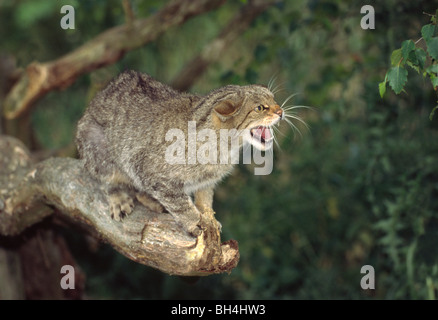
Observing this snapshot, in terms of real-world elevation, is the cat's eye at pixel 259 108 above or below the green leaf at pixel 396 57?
above

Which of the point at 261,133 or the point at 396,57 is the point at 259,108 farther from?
the point at 396,57

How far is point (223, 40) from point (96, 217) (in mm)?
2715

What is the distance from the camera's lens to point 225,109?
10.6 feet

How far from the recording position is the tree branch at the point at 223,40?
212 inches

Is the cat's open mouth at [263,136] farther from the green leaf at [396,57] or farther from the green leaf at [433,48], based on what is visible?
the green leaf at [433,48]

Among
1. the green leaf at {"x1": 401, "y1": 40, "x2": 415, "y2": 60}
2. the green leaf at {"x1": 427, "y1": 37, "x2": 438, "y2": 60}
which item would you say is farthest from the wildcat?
the green leaf at {"x1": 427, "y1": 37, "x2": 438, "y2": 60}

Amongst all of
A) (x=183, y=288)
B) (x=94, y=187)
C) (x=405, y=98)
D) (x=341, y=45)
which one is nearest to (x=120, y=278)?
(x=183, y=288)

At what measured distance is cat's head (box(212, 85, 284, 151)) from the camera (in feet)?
10.6

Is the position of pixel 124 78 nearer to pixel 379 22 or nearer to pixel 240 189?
pixel 379 22

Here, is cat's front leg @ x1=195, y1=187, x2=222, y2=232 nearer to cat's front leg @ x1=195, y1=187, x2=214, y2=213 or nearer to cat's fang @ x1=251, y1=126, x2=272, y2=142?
cat's front leg @ x1=195, y1=187, x2=214, y2=213

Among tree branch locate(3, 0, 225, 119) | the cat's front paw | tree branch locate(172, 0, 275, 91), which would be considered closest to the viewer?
the cat's front paw

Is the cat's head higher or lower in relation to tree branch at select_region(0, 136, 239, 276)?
higher

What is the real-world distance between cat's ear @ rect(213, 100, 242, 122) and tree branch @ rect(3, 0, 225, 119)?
6.54 ft

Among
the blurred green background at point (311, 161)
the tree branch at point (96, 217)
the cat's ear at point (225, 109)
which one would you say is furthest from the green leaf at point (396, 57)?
the blurred green background at point (311, 161)
